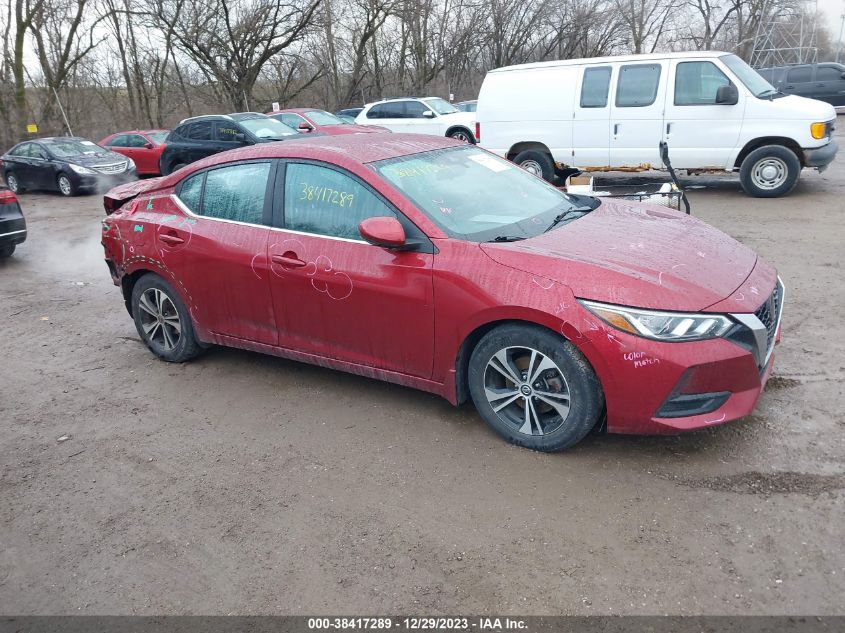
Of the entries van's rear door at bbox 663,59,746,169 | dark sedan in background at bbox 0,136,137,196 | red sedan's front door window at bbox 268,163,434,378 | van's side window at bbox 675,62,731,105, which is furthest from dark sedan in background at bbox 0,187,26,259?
van's side window at bbox 675,62,731,105

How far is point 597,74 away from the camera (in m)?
10.6

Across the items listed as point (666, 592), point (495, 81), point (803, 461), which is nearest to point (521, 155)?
point (495, 81)

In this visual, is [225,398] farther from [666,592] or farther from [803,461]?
[803,461]

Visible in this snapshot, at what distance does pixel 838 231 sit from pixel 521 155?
16.6 ft

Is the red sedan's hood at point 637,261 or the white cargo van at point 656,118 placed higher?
the white cargo van at point 656,118

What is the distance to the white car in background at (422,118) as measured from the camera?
17.3m

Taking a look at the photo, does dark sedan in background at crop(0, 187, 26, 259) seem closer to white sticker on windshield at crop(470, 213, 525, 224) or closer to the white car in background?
white sticker on windshield at crop(470, 213, 525, 224)

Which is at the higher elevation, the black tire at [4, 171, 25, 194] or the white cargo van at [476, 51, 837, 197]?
the white cargo van at [476, 51, 837, 197]

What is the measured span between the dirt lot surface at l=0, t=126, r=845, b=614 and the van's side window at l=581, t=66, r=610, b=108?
6.56 metres

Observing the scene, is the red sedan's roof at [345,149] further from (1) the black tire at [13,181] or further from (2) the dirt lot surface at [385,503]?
(1) the black tire at [13,181]

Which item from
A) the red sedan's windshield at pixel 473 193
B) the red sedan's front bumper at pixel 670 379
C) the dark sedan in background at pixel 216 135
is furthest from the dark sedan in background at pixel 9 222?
the red sedan's front bumper at pixel 670 379

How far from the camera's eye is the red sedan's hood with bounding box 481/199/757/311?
3217 millimetres

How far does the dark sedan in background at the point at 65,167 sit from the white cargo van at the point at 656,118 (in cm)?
1000

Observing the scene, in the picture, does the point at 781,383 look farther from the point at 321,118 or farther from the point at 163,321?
the point at 321,118
